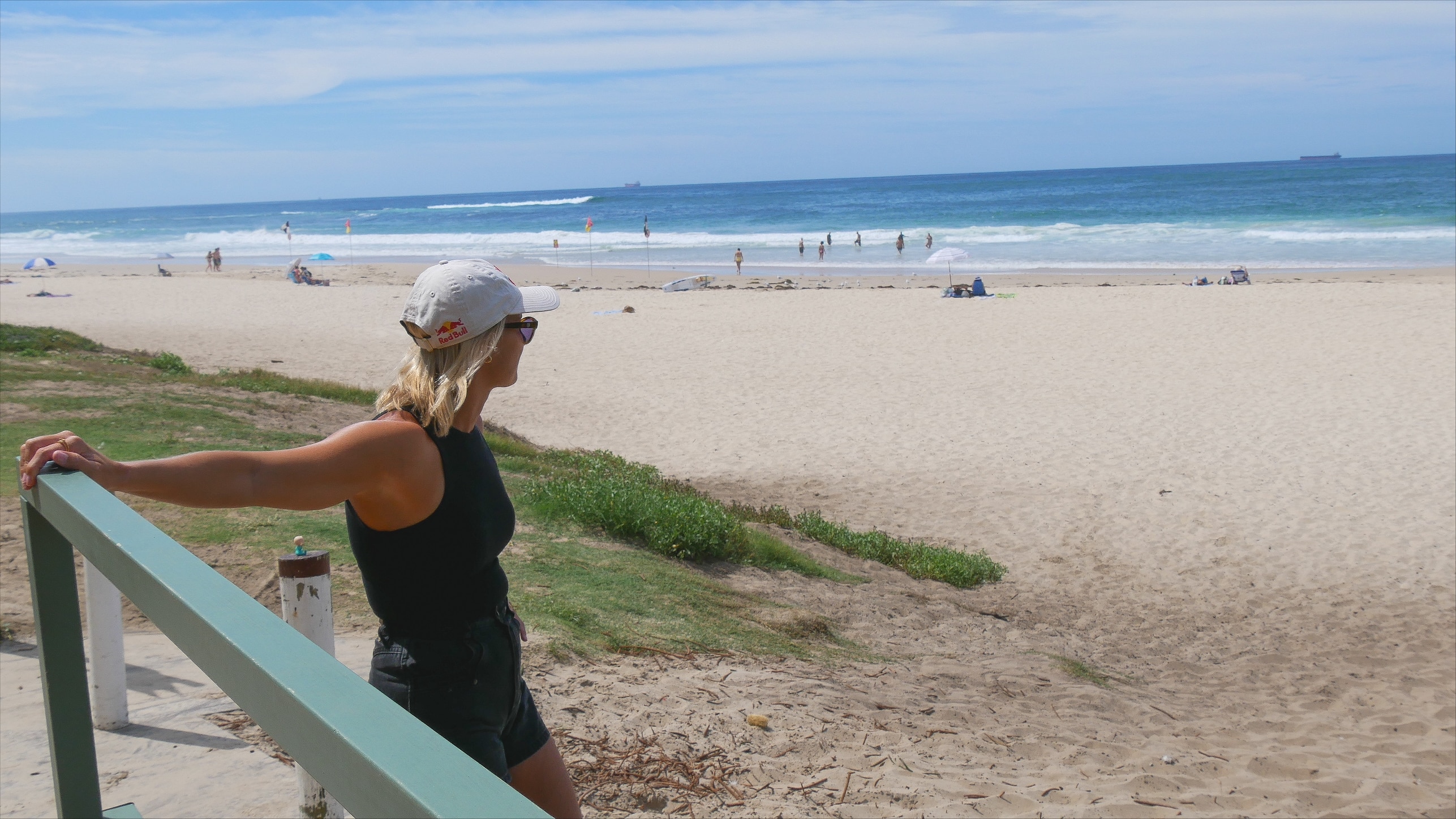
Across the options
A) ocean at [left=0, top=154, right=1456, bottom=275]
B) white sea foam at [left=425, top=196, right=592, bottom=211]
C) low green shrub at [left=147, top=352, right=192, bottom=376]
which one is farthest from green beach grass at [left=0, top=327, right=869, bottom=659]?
white sea foam at [left=425, top=196, right=592, bottom=211]

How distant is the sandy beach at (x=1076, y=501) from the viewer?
479 cm

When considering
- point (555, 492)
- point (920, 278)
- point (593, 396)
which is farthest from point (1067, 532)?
point (920, 278)

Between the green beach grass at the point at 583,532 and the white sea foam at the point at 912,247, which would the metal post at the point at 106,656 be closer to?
the green beach grass at the point at 583,532

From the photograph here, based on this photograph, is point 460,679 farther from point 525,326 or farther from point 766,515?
point 766,515

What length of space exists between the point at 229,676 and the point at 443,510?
107cm

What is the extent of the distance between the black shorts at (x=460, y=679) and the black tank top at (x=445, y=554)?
3 cm

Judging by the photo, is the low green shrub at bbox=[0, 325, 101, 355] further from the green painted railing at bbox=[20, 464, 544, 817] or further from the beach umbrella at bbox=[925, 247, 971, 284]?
the beach umbrella at bbox=[925, 247, 971, 284]

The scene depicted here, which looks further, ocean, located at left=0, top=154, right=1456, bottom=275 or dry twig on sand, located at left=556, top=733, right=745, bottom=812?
ocean, located at left=0, top=154, right=1456, bottom=275

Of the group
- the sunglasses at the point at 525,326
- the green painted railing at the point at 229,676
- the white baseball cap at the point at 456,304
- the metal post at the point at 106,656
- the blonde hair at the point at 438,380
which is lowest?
the metal post at the point at 106,656

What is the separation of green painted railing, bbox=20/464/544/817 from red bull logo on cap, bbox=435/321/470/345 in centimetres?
73

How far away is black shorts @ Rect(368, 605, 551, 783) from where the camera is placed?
223 centimetres

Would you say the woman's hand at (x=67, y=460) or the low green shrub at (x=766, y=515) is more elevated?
the woman's hand at (x=67, y=460)

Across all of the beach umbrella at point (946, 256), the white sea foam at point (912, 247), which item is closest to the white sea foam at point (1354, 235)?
the white sea foam at point (912, 247)

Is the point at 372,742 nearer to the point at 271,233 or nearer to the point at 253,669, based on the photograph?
the point at 253,669
